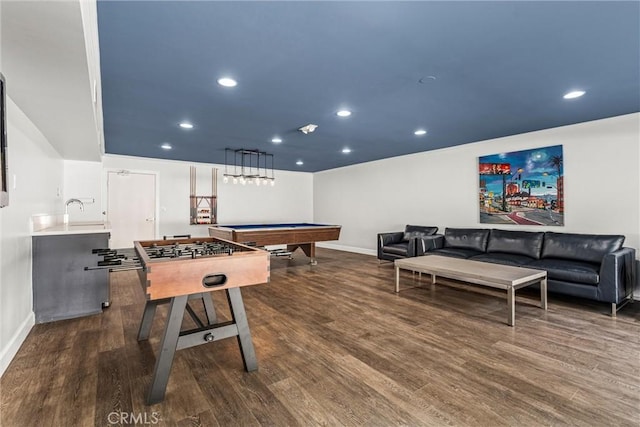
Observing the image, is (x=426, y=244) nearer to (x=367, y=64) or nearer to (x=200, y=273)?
(x=367, y=64)

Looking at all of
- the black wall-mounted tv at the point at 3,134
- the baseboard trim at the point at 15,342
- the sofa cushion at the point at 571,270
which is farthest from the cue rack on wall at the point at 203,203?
the sofa cushion at the point at 571,270

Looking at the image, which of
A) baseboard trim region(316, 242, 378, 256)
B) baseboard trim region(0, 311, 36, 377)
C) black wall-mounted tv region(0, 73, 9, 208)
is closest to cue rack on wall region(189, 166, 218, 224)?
baseboard trim region(316, 242, 378, 256)

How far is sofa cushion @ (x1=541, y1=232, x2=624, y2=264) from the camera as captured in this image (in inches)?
145

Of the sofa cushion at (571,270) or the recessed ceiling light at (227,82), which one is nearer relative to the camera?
the recessed ceiling light at (227,82)

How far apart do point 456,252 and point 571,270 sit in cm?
151

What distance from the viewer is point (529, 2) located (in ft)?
5.67

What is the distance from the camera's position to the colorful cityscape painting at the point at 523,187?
448cm

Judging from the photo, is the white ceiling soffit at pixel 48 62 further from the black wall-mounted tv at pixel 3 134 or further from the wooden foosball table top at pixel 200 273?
the wooden foosball table top at pixel 200 273

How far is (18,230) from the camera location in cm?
260

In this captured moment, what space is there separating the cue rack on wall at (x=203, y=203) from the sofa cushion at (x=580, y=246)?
6856 millimetres

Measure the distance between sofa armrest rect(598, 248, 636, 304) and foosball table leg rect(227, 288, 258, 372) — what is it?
3.69m

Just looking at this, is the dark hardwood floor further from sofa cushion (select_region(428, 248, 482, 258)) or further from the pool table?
the pool table

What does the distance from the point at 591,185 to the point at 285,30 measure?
4.58m

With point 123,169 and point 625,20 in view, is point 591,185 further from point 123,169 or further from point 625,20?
point 123,169
